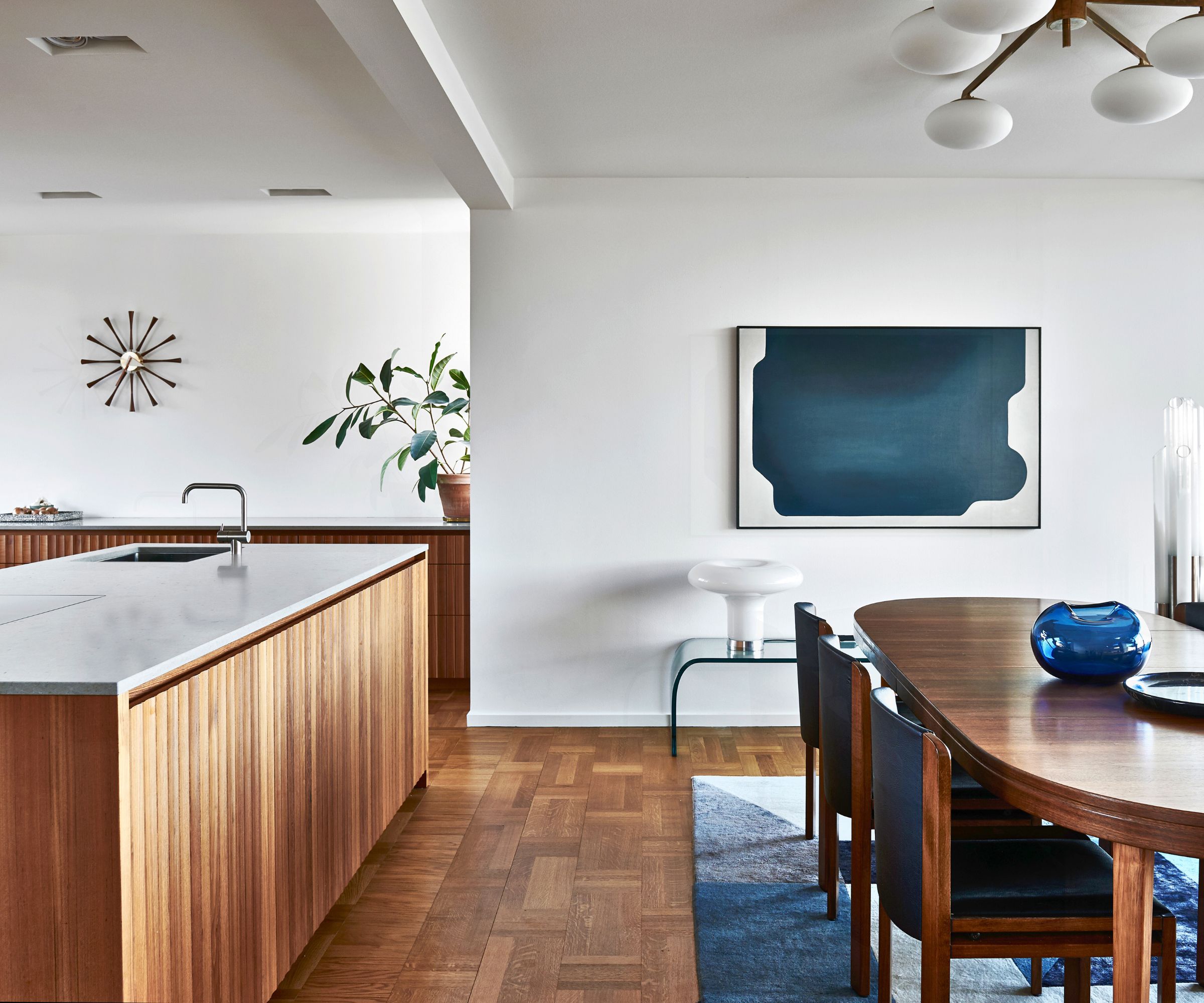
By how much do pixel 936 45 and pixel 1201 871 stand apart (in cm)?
197

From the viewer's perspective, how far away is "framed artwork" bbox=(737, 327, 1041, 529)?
13.4ft

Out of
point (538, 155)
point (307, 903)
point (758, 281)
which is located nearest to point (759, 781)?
point (307, 903)

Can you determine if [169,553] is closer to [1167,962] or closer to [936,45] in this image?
[936,45]

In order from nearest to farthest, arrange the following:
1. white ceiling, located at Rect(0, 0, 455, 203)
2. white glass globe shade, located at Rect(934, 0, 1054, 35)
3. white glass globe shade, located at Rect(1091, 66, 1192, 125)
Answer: white glass globe shade, located at Rect(934, 0, 1054, 35) < white glass globe shade, located at Rect(1091, 66, 1192, 125) < white ceiling, located at Rect(0, 0, 455, 203)

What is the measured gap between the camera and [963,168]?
3945 millimetres

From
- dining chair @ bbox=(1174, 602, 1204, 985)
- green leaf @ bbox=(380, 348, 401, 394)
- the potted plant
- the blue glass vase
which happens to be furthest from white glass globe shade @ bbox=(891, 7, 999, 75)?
green leaf @ bbox=(380, 348, 401, 394)

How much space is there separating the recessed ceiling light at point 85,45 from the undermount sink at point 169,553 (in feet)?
5.35

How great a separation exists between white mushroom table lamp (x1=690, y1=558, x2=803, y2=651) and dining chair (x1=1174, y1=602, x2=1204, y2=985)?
1349 mm

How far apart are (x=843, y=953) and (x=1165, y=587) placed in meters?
2.39

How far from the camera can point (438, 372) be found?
16.3 feet

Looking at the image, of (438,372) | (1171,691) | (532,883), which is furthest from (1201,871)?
(438,372)

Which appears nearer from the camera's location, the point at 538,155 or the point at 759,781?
the point at 759,781

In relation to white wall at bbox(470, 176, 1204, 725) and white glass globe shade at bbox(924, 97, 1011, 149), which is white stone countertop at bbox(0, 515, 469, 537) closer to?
white wall at bbox(470, 176, 1204, 725)

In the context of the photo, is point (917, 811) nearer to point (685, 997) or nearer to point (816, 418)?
point (685, 997)
